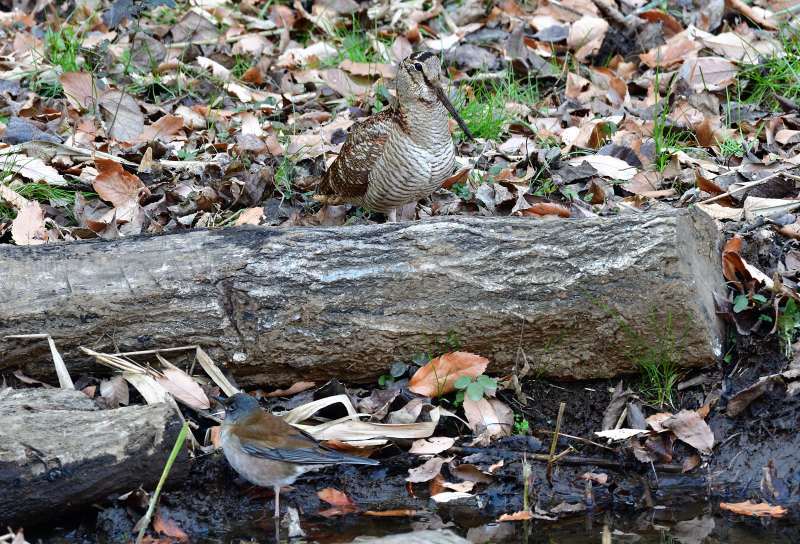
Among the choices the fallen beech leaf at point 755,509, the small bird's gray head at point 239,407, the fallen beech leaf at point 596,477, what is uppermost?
the small bird's gray head at point 239,407

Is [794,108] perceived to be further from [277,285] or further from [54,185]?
[54,185]

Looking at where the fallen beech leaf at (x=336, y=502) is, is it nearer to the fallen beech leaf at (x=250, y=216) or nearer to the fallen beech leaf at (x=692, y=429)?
the fallen beech leaf at (x=692, y=429)

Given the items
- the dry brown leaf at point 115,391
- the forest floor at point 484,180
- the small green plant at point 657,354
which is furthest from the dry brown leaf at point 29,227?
the small green plant at point 657,354

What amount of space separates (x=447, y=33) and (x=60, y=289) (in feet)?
14.9

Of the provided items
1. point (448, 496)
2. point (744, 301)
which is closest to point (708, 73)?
point (744, 301)

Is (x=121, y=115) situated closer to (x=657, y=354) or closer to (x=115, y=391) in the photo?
(x=115, y=391)

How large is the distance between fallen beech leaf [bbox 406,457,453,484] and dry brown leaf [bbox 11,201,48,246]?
2.32 meters

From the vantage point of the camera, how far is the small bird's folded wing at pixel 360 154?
5434mm

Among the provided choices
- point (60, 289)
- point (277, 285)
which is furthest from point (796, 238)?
point (60, 289)

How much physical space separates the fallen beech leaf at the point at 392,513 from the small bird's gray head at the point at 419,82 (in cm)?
229

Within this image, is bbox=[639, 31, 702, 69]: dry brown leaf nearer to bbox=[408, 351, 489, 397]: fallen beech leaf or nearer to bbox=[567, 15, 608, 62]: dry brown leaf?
bbox=[567, 15, 608, 62]: dry brown leaf

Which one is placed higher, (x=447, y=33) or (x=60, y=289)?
(x=60, y=289)

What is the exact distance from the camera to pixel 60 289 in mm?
4133

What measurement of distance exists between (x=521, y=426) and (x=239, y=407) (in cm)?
117
